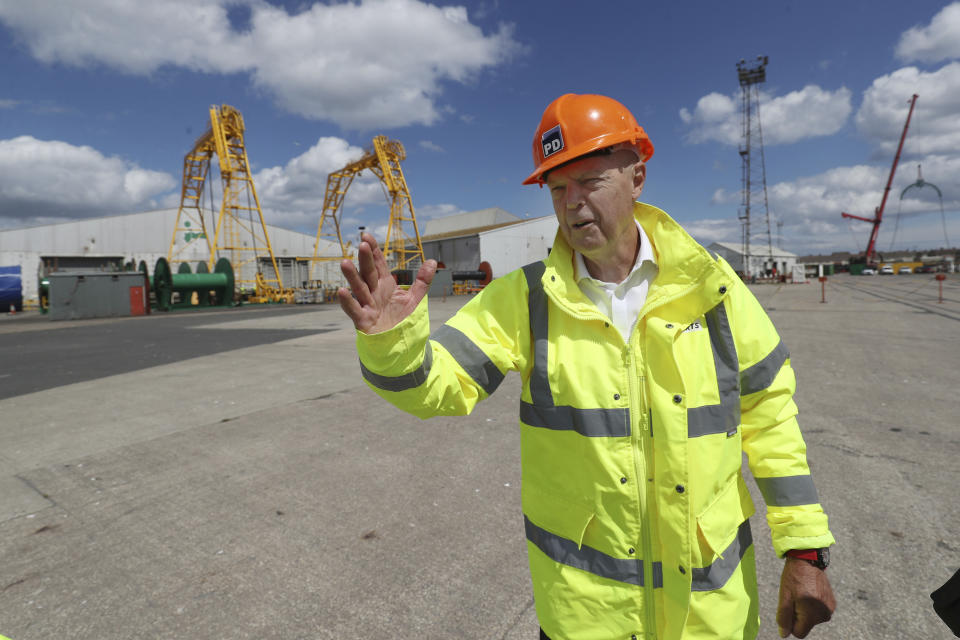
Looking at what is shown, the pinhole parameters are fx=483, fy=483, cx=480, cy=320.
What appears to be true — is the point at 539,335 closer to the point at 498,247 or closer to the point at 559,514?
the point at 559,514

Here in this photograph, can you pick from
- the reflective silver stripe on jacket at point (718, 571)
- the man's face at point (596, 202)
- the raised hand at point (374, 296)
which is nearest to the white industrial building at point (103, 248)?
the man's face at point (596, 202)

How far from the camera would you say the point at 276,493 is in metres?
3.24

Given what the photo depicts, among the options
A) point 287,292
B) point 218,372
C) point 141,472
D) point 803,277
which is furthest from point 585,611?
point 803,277

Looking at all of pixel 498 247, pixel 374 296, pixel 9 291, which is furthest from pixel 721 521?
pixel 498 247

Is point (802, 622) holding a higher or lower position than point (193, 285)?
lower

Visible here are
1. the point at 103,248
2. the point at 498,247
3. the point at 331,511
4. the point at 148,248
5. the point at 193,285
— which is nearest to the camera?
the point at 331,511

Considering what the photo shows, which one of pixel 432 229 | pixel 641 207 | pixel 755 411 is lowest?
pixel 755 411

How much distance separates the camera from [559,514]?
1.27m

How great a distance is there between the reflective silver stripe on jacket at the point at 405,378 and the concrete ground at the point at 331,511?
4.50 feet

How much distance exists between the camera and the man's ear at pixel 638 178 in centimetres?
150

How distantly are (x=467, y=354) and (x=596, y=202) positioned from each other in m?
0.56

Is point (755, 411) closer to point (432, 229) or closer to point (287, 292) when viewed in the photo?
point (287, 292)

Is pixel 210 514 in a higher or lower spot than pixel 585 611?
lower

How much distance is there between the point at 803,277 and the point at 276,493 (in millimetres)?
44492
